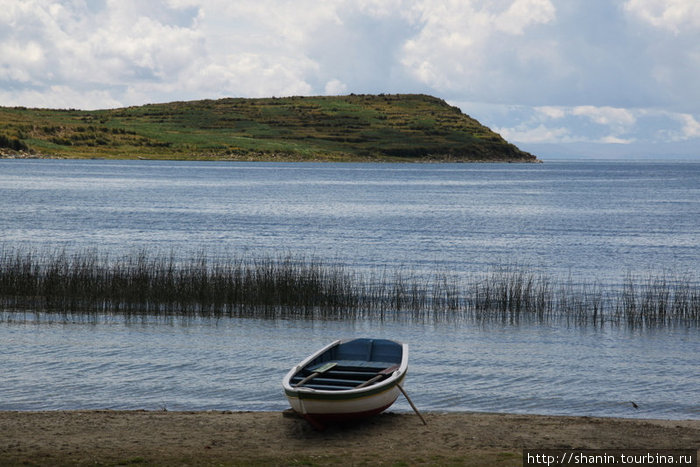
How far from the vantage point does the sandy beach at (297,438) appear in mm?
12734

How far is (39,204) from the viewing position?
71.2 m

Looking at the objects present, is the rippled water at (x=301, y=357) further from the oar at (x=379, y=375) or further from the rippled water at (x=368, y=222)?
the rippled water at (x=368, y=222)

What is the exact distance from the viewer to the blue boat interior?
15266 mm

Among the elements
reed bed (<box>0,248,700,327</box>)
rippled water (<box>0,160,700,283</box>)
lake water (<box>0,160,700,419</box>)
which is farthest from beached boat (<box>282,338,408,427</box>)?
rippled water (<box>0,160,700,283</box>)

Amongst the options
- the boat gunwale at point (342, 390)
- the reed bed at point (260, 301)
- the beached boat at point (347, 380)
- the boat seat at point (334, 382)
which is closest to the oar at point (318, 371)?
the beached boat at point (347, 380)

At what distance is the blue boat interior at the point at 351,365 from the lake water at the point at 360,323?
1.17 metres

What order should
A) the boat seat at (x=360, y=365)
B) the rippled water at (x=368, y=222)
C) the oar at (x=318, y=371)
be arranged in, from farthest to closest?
the rippled water at (x=368, y=222), the boat seat at (x=360, y=365), the oar at (x=318, y=371)

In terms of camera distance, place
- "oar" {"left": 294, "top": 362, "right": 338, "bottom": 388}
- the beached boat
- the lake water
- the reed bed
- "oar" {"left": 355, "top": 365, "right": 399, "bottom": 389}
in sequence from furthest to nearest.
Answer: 1. the reed bed
2. the lake water
3. "oar" {"left": 355, "top": 365, "right": 399, "bottom": 389}
4. "oar" {"left": 294, "top": 362, "right": 338, "bottom": 388}
5. the beached boat

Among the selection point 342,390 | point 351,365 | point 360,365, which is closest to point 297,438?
point 342,390

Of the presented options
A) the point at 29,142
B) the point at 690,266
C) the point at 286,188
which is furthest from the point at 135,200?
the point at 29,142

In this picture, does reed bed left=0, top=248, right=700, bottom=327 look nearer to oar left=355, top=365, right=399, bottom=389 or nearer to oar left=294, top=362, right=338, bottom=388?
oar left=294, top=362, right=338, bottom=388

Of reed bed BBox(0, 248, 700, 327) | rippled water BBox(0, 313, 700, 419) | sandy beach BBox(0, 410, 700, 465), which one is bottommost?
rippled water BBox(0, 313, 700, 419)

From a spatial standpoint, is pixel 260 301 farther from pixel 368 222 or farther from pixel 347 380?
pixel 368 222

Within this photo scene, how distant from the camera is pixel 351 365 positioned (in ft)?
54.5
